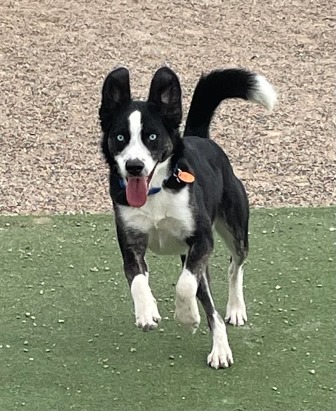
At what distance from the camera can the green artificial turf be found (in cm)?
403

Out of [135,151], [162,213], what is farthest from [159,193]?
[135,151]

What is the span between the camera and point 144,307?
405cm

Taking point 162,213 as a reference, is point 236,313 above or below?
below

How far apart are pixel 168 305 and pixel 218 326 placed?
67 cm

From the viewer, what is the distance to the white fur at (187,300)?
407cm

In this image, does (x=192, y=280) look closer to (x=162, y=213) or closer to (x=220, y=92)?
(x=162, y=213)

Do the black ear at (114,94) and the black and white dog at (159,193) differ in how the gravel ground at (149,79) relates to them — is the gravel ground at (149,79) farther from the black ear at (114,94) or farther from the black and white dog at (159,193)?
the black ear at (114,94)

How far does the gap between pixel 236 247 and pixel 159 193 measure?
0.75 meters

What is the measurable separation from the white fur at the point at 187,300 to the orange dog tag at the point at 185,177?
43cm

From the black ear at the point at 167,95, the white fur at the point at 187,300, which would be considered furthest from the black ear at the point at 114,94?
the white fur at the point at 187,300

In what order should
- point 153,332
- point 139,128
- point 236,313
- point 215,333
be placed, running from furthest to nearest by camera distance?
point 236,313 → point 153,332 → point 215,333 → point 139,128

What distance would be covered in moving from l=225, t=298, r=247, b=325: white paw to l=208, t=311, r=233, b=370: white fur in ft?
1.19

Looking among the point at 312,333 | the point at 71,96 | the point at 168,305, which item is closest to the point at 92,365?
the point at 168,305

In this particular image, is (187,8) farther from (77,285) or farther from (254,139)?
(77,285)
